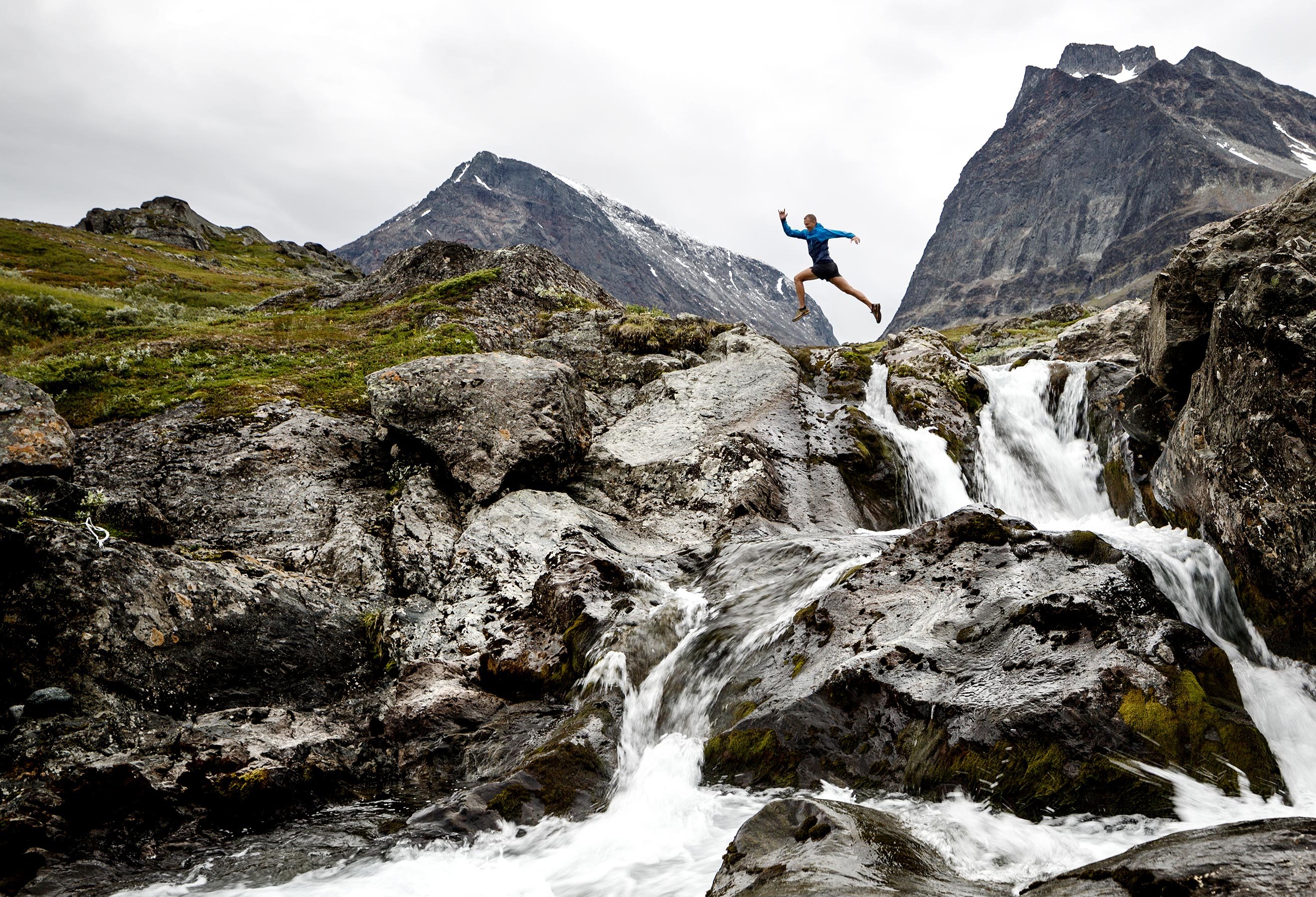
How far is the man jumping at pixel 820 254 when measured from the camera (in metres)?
19.6

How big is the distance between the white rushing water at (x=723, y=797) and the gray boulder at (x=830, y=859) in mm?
565

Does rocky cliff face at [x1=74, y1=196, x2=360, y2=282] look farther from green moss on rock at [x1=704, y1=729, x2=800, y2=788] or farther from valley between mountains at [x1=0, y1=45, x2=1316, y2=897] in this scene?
green moss on rock at [x1=704, y1=729, x2=800, y2=788]

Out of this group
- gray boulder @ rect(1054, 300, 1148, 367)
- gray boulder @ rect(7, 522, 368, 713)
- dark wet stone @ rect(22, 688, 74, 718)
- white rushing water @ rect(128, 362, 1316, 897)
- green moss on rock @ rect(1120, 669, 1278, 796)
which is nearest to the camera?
white rushing water @ rect(128, 362, 1316, 897)

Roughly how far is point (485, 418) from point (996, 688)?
1242cm

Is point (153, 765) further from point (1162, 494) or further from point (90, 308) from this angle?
point (90, 308)

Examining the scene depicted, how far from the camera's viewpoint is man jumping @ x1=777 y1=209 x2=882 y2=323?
64.4ft

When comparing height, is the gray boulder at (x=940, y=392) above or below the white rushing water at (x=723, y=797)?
above

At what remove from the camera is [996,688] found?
761 cm

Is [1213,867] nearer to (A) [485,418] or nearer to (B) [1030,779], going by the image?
(B) [1030,779]

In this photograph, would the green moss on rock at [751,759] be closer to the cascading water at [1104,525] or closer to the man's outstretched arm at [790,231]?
the cascading water at [1104,525]

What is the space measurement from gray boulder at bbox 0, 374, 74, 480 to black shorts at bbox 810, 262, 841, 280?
18619 mm

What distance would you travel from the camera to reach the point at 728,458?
1731 centimetres

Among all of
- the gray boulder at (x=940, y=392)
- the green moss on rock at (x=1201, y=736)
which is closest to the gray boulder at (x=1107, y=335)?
the gray boulder at (x=940, y=392)

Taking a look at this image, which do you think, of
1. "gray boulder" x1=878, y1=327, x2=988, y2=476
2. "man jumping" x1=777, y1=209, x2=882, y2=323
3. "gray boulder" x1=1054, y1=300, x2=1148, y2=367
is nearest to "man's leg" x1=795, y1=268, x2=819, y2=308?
"man jumping" x1=777, y1=209, x2=882, y2=323
